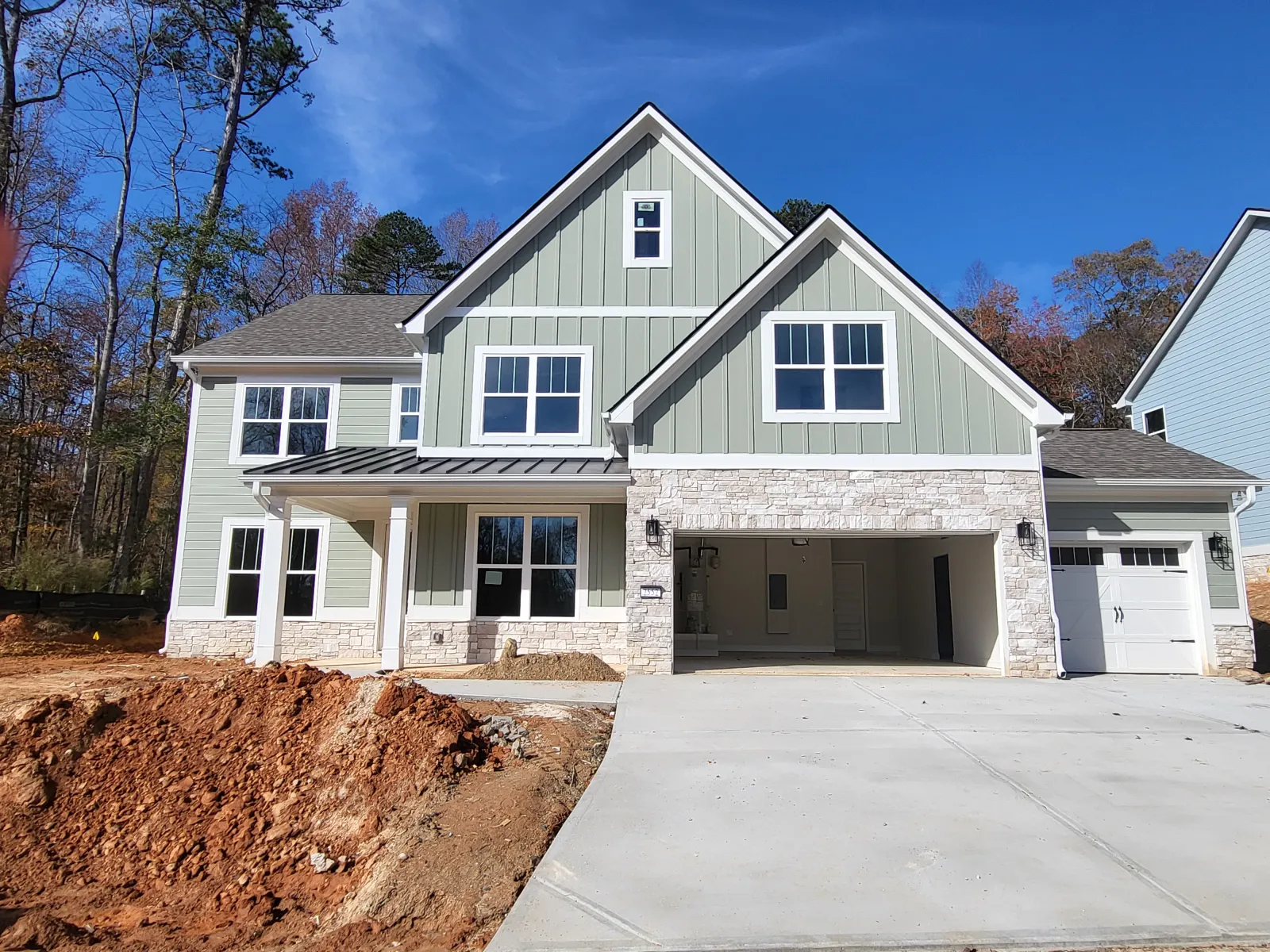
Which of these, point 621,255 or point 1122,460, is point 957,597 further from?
point 621,255

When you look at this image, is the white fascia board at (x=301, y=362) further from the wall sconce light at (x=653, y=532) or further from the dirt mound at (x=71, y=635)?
the wall sconce light at (x=653, y=532)

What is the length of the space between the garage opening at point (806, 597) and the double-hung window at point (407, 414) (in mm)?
5638

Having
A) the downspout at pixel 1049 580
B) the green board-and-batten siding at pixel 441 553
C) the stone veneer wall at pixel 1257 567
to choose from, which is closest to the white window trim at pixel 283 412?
the green board-and-batten siding at pixel 441 553

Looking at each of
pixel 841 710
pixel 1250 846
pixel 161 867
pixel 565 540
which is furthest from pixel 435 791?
pixel 565 540

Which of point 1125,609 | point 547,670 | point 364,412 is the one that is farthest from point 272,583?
point 1125,609

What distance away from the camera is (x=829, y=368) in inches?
448

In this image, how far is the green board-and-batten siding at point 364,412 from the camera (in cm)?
1484

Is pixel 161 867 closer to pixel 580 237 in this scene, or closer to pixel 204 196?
pixel 580 237

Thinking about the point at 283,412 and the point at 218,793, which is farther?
the point at 283,412

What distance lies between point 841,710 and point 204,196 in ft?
83.6

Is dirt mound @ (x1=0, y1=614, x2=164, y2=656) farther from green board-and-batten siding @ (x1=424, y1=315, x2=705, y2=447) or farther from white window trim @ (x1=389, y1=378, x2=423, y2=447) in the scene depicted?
green board-and-batten siding @ (x1=424, y1=315, x2=705, y2=447)

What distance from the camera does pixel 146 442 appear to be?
20.5 m

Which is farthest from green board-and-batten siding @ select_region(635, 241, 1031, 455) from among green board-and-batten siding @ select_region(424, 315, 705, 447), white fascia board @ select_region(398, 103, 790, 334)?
white fascia board @ select_region(398, 103, 790, 334)

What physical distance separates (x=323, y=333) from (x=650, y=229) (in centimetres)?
739
